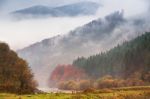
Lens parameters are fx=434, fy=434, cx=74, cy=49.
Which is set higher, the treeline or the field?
the treeline

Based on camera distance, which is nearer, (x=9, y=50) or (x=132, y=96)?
(x=132, y=96)

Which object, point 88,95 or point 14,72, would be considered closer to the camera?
point 88,95

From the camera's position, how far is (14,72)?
107 meters

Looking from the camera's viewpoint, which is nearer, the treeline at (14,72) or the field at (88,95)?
the field at (88,95)

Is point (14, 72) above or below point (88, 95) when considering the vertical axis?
above

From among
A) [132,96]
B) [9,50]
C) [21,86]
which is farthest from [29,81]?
[132,96]

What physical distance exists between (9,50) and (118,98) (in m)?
40.9

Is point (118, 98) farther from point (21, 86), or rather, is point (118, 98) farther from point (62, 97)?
point (21, 86)

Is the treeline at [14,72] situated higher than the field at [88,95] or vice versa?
the treeline at [14,72]

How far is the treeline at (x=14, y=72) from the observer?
4124 inches

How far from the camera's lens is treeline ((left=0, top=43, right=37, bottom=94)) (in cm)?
10475

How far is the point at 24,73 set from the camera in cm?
10738

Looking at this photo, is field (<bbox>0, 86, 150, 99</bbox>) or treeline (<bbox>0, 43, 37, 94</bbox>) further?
treeline (<bbox>0, 43, 37, 94</bbox>)

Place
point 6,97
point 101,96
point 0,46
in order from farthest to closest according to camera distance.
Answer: point 0,46 → point 101,96 → point 6,97
